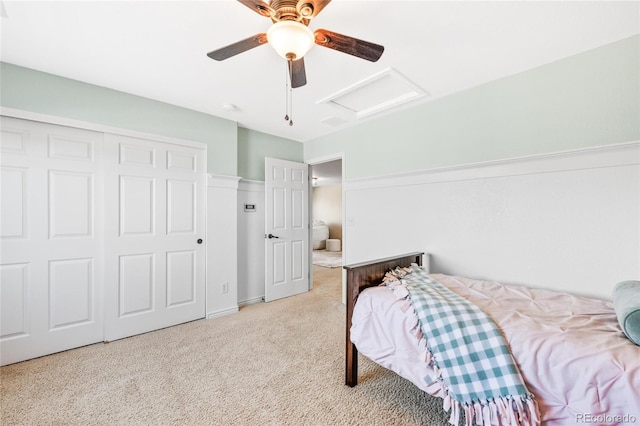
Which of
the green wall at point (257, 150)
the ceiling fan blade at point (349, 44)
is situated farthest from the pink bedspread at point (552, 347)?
the green wall at point (257, 150)

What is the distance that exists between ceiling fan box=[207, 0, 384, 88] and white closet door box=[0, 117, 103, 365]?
189 centimetres

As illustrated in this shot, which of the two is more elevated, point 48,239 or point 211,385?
point 48,239

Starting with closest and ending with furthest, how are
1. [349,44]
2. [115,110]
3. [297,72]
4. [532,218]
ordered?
1. [349,44]
2. [297,72]
3. [532,218]
4. [115,110]

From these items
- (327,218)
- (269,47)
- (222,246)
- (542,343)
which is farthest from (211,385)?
(327,218)

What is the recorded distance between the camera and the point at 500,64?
206cm

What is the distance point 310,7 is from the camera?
126 cm

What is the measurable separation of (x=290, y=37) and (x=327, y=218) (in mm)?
7501

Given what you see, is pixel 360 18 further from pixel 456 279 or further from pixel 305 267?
pixel 305 267

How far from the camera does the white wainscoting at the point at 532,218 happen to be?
5.89 feet

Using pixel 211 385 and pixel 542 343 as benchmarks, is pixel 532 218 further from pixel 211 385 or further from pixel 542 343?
pixel 211 385

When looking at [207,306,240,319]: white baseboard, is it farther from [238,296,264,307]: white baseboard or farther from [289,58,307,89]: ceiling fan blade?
[289,58,307,89]: ceiling fan blade

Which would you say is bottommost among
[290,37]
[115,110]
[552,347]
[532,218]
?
[552,347]

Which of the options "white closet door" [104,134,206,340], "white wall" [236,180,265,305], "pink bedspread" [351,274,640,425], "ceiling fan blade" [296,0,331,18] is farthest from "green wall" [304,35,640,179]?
"white closet door" [104,134,206,340]

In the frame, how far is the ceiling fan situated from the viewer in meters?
1.27
